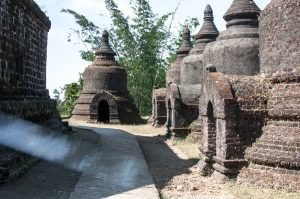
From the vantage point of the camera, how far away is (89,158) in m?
9.15

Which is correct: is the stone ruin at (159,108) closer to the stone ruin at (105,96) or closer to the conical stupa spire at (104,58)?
the stone ruin at (105,96)

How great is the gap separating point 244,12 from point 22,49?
596 centimetres

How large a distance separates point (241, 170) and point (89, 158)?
3319 millimetres

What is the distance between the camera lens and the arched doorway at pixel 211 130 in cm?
855

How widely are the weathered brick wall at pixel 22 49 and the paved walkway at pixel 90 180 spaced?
5.93 feet

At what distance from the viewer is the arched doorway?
28.1 ft

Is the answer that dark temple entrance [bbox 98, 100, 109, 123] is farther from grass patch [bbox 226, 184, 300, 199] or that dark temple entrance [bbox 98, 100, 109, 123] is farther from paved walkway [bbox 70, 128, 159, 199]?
grass patch [bbox 226, 184, 300, 199]

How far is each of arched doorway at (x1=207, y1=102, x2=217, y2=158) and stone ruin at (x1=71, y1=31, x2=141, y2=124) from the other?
13.4 meters

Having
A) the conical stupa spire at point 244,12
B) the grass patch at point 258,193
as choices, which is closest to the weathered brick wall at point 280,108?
the grass patch at point 258,193

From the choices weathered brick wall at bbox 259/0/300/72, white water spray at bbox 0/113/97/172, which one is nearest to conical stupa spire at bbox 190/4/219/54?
white water spray at bbox 0/113/97/172

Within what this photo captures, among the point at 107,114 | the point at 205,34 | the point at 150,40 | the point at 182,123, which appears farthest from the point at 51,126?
the point at 150,40

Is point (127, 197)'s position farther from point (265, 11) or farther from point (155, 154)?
point (155, 154)

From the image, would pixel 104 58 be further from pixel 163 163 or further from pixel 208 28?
pixel 163 163

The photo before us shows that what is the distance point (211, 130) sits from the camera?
28.5 feet
